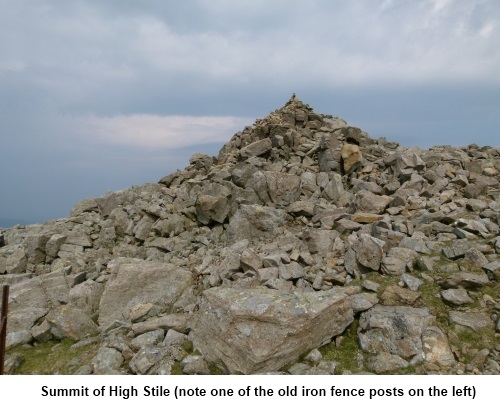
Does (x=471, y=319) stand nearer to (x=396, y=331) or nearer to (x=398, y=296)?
(x=398, y=296)

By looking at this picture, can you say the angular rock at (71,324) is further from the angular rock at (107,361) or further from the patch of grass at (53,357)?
the angular rock at (107,361)

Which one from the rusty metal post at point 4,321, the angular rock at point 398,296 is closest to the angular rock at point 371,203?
the angular rock at point 398,296

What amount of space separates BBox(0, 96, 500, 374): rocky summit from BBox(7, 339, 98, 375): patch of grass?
0.34ft

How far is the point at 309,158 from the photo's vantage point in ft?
90.2

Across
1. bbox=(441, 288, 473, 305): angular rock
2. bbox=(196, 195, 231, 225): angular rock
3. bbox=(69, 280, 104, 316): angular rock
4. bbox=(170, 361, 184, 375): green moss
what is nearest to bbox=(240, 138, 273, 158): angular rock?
bbox=(196, 195, 231, 225): angular rock

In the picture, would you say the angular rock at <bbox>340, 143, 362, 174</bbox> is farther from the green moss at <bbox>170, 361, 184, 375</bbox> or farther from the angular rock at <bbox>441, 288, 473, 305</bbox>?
the green moss at <bbox>170, 361, 184, 375</bbox>

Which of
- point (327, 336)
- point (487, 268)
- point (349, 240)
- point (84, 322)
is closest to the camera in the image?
point (327, 336)

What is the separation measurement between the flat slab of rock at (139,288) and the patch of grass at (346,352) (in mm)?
6874

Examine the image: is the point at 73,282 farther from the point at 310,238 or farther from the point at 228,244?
the point at 310,238

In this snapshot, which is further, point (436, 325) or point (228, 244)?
point (228, 244)

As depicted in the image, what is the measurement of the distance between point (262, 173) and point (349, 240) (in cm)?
938

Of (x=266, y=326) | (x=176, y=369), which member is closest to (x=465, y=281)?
(x=266, y=326)

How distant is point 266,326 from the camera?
10250 mm
